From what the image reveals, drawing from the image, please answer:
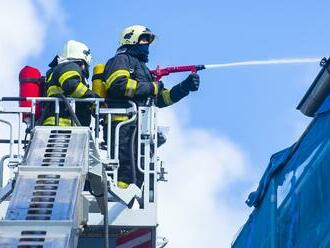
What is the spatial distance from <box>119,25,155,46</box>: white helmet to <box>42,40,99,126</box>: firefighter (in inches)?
20.6

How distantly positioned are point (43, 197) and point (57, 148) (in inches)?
34.8

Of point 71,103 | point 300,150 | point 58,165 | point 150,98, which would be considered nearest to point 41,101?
point 71,103

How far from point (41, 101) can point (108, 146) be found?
83cm

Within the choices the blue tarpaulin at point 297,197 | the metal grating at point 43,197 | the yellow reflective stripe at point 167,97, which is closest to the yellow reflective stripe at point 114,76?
the yellow reflective stripe at point 167,97

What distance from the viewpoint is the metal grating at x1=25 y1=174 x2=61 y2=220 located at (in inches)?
302

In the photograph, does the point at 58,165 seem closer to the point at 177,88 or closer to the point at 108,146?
the point at 108,146

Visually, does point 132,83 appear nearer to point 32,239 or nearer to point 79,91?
point 79,91

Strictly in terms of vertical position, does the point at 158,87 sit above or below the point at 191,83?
below

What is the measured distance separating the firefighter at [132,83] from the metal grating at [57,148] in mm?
1588

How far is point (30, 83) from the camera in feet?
37.1

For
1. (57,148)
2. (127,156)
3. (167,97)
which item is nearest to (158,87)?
(167,97)

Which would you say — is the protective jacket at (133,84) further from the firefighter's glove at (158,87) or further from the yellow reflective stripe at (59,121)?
the yellow reflective stripe at (59,121)

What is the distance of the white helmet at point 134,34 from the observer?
11516 millimetres

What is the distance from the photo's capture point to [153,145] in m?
10.4
